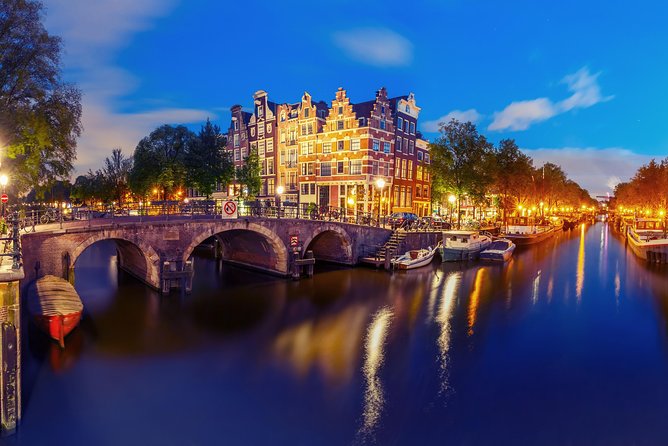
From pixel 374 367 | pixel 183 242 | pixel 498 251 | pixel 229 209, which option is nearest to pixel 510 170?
pixel 498 251

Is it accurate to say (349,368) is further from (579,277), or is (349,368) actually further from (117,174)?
(117,174)

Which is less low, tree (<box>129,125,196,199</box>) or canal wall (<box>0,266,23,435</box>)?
tree (<box>129,125,196,199</box>)

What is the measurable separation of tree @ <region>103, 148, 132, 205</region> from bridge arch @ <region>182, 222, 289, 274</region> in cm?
5394

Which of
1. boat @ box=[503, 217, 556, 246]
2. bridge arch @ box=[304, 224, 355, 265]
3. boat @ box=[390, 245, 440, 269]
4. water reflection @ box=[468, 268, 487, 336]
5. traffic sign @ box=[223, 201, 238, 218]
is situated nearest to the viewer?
water reflection @ box=[468, 268, 487, 336]

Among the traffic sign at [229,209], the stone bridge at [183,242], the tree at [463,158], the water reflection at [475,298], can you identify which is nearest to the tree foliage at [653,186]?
the tree at [463,158]

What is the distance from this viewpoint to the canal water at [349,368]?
12195 mm

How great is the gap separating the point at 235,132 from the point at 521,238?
50.9 m

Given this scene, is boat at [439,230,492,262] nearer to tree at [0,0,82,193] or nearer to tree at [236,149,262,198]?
tree at [236,149,262,198]

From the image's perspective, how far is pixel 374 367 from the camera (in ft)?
54.2

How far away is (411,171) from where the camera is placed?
64.1m

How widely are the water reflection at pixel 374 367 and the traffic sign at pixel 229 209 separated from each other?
1190cm

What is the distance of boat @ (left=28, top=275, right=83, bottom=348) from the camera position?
17328 millimetres

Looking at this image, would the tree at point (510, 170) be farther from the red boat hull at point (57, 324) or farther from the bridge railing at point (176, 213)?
the red boat hull at point (57, 324)

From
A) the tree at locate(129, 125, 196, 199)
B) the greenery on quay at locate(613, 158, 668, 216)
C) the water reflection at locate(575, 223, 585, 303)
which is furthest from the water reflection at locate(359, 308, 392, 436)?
the greenery on quay at locate(613, 158, 668, 216)
